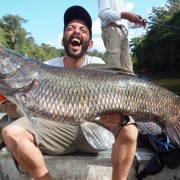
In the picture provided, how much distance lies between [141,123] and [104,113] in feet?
1.57

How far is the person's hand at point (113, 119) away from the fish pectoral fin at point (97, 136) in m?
0.10

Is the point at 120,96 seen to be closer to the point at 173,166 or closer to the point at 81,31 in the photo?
the point at 173,166

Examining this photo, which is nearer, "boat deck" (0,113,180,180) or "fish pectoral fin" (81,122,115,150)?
"fish pectoral fin" (81,122,115,150)

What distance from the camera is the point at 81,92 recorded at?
125 inches

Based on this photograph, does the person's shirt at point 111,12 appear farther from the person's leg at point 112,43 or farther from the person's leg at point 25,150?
the person's leg at point 25,150

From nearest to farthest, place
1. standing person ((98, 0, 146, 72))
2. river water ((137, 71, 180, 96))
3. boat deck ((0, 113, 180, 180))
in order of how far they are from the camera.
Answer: boat deck ((0, 113, 180, 180)) < standing person ((98, 0, 146, 72)) < river water ((137, 71, 180, 96))

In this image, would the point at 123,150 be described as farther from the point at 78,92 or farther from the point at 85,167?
the point at 78,92

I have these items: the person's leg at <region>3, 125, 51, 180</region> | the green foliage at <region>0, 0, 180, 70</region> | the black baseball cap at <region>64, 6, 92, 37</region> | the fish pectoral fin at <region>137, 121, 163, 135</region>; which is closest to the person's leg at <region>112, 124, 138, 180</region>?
the fish pectoral fin at <region>137, 121, 163, 135</region>

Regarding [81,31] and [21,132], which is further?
[81,31]

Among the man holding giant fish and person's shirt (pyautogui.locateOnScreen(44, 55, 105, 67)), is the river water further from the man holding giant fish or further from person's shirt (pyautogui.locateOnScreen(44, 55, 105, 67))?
the man holding giant fish

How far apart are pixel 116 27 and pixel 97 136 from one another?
137 inches

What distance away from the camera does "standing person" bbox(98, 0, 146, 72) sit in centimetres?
616

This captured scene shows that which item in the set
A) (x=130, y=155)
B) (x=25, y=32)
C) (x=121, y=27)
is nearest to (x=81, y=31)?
(x=130, y=155)

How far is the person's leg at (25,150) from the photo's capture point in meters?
3.45
